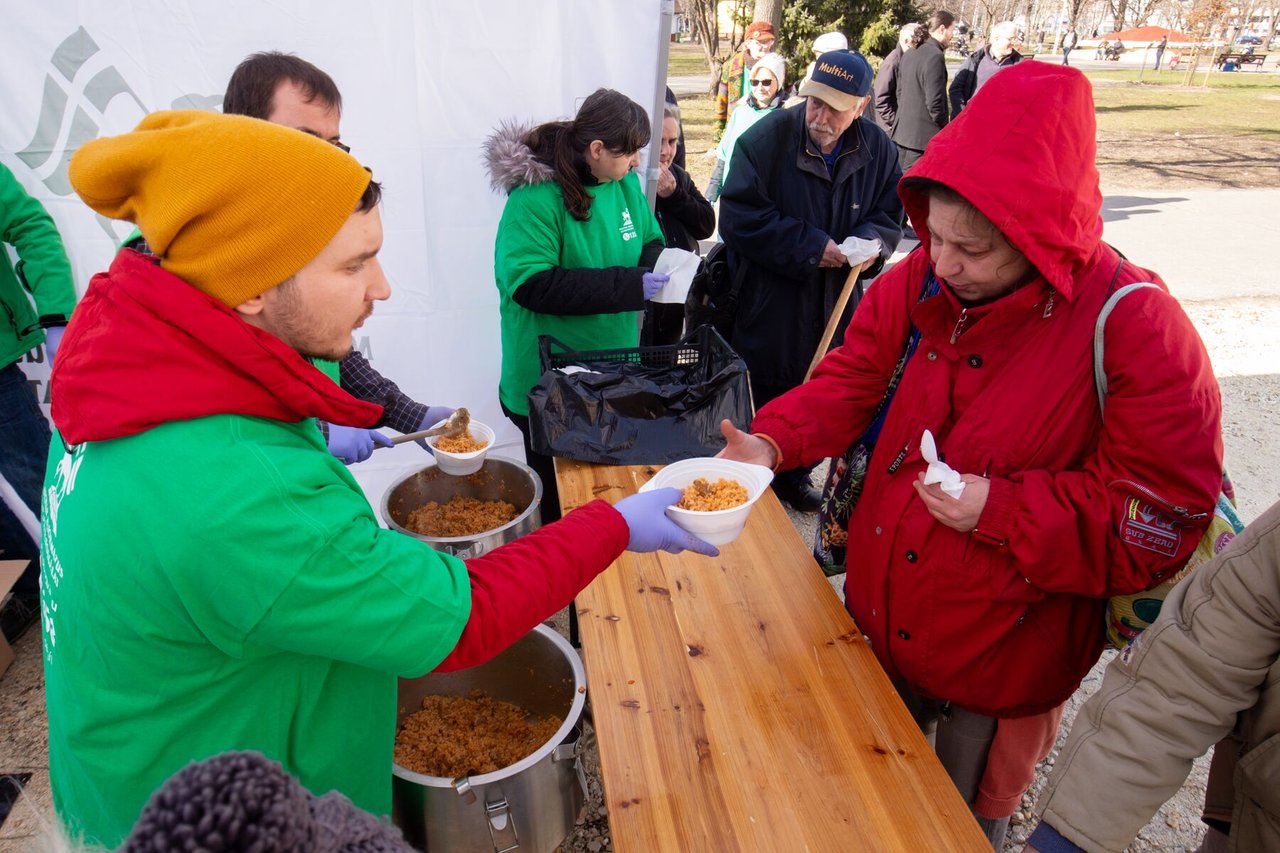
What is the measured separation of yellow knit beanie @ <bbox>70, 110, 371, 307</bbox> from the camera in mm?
1006

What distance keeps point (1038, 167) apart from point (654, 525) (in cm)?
98

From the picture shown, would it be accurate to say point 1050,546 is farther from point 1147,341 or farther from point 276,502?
point 276,502

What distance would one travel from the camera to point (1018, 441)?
1535 millimetres

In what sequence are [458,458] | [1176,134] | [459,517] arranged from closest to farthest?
[458,458]
[459,517]
[1176,134]

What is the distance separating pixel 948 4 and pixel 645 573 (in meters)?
41.7

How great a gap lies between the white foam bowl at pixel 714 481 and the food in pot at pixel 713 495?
0.07ft

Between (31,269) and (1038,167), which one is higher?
(1038,167)

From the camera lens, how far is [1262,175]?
1236cm

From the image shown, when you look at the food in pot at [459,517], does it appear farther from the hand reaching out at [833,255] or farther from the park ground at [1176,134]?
the park ground at [1176,134]

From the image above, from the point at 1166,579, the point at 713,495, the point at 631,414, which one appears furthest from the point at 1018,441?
the point at 631,414

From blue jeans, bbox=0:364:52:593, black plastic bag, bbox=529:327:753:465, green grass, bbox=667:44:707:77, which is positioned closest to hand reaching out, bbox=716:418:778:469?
black plastic bag, bbox=529:327:753:465

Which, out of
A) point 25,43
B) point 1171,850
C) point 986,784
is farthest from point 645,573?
point 25,43

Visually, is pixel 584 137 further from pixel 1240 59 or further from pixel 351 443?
pixel 1240 59

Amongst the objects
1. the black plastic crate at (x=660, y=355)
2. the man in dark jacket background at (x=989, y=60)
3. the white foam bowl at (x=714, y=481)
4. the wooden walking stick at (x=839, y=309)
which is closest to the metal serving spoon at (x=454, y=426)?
the black plastic crate at (x=660, y=355)
